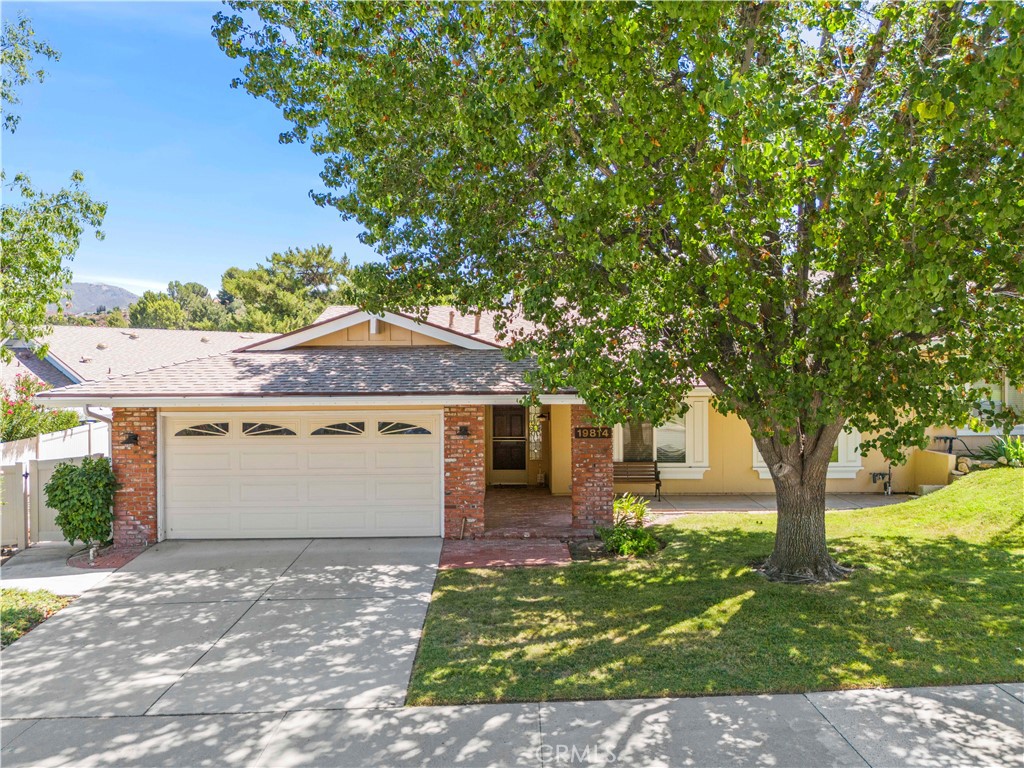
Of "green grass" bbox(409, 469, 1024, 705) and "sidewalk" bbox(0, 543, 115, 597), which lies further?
"sidewalk" bbox(0, 543, 115, 597)

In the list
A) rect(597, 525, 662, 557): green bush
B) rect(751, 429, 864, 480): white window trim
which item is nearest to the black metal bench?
rect(751, 429, 864, 480): white window trim

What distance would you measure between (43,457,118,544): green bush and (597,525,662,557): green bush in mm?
8227

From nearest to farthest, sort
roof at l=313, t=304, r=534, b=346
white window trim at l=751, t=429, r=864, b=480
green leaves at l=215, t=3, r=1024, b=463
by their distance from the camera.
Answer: green leaves at l=215, t=3, r=1024, b=463 < roof at l=313, t=304, r=534, b=346 < white window trim at l=751, t=429, r=864, b=480

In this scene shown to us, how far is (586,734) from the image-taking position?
480 cm

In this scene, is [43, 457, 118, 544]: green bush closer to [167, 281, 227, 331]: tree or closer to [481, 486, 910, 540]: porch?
[481, 486, 910, 540]: porch

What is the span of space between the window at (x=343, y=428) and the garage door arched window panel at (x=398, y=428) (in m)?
0.30

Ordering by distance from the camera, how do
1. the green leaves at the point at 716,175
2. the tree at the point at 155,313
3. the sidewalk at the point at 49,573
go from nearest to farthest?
1. the green leaves at the point at 716,175
2. the sidewalk at the point at 49,573
3. the tree at the point at 155,313

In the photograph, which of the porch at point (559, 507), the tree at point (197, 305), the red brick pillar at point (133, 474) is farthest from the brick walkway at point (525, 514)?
the tree at point (197, 305)

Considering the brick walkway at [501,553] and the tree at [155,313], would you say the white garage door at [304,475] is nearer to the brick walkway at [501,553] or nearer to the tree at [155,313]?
the brick walkway at [501,553]

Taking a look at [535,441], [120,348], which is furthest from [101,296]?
[535,441]

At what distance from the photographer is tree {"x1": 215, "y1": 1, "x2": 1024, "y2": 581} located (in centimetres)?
552

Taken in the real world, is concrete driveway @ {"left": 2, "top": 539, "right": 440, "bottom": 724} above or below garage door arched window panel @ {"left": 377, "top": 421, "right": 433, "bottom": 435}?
below

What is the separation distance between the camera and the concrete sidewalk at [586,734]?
4.53 meters

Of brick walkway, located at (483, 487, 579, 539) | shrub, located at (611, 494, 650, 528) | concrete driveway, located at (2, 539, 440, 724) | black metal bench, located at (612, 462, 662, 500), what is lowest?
concrete driveway, located at (2, 539, 440, 724)
